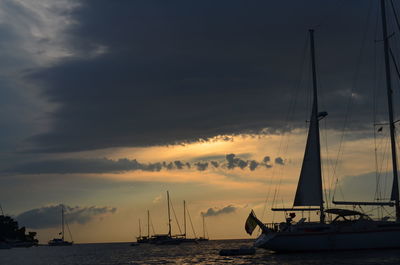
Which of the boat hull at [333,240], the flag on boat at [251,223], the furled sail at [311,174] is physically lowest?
the boat hull at [333,240]

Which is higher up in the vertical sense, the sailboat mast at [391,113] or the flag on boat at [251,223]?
the sailboat mast at [391,113]

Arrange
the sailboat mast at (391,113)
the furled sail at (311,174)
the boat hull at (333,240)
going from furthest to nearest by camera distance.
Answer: the furled sail at (311,174) → the sailboat mast at (391,113) → the boat hull at (333,240)

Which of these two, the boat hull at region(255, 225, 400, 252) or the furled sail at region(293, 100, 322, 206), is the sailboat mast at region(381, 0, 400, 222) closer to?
the boat hull at region(255, 225, 400, 252)

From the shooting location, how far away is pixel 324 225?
7075cm

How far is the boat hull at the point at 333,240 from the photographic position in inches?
2702

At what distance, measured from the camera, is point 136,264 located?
89.2 m

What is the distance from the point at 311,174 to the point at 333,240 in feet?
30.9

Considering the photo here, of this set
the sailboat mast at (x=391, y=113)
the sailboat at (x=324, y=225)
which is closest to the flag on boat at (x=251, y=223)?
the sailboat at (x=324, y=225)

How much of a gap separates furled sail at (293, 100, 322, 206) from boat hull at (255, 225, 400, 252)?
17.4 feet

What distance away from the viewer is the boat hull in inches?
2702

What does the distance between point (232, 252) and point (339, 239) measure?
29.0 m

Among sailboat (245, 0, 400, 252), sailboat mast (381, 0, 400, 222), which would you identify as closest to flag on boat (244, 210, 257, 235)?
sailboat (245, 0, 400, 252)

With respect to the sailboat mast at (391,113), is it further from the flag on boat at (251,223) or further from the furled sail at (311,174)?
the flag on boat at (251,223)

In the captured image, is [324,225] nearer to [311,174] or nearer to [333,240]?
[333,240]
